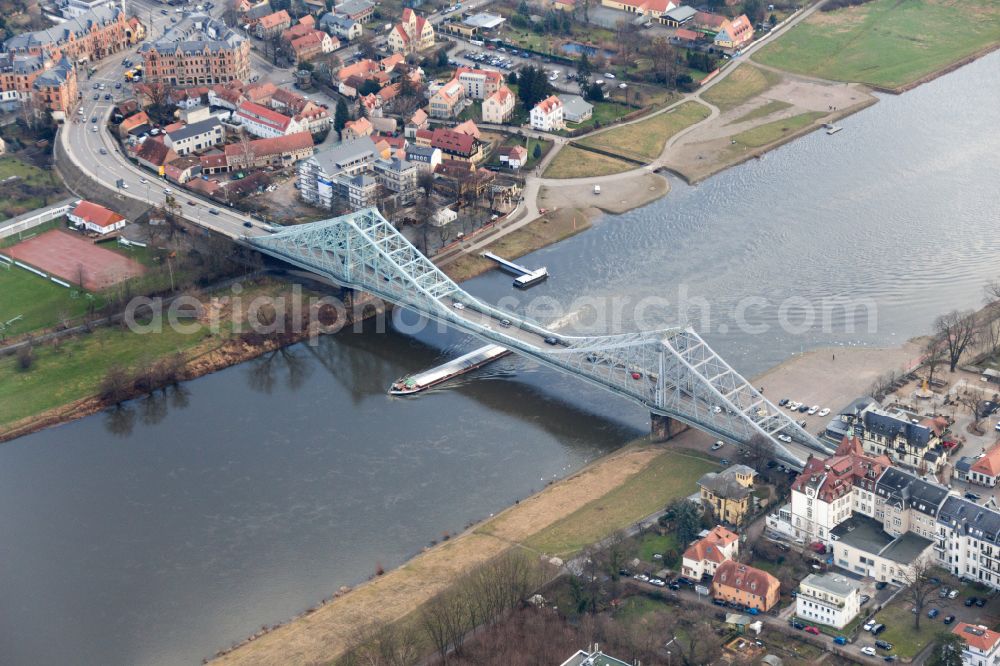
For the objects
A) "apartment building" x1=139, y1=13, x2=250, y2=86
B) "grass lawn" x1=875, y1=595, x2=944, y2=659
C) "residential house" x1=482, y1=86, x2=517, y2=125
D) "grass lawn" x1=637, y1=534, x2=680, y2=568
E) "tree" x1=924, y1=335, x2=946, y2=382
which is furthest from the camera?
"apartment building" x1=139, y1=13, x2=250, y2=86

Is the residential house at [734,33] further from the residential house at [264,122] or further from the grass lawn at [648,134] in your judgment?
the residential house at [264,122]

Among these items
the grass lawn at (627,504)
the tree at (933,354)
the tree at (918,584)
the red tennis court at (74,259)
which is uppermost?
the tree at (933,354)

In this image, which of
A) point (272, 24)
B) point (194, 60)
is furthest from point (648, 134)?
point (272, 24)

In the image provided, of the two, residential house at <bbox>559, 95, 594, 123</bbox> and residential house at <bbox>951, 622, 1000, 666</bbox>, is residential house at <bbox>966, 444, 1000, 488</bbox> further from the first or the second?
residential house at <bbox>559, 95, 594, 123</bbox>

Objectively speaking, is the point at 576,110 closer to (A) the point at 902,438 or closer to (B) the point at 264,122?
(B) the point at 264,122

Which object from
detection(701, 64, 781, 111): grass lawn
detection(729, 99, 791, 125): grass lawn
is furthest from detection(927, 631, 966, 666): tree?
detection(701, 64, 781, 111): grass lawn

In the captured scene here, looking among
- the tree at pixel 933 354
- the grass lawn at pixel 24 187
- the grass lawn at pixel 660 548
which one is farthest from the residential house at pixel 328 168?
the grass lawn at pixel 660 548

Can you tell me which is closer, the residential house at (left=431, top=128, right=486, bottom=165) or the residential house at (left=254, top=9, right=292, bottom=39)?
the residential house at (left=431, top=128, right=486, bottom=165)

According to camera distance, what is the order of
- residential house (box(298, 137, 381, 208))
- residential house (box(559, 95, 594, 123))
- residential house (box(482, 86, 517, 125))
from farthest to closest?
1. residential house (box(559, 95, 594, 123))
2. residential house (box(482, 86, 517, 125))
3. residential house (box(298, 137, 381, 208))
